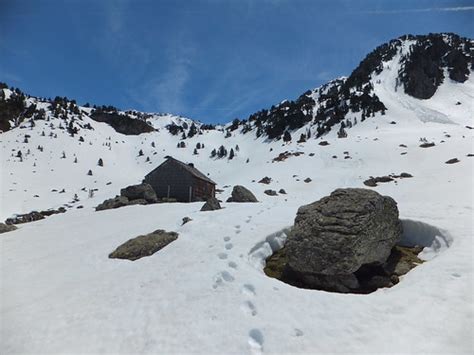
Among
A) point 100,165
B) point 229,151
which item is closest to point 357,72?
point 229,151

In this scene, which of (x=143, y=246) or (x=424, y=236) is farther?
(x=143, y=246)

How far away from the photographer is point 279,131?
112 meters

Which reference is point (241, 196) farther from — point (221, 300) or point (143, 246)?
point (221, 300)

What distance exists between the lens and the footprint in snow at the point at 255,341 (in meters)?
6.45

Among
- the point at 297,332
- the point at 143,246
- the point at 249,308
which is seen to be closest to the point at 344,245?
the point at 249,308

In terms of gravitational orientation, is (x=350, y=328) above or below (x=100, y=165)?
below

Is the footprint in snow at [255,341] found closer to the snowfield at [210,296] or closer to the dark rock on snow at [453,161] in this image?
the snowfield at [210,296]

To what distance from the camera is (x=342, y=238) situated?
33.6 ft

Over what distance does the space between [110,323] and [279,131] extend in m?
108

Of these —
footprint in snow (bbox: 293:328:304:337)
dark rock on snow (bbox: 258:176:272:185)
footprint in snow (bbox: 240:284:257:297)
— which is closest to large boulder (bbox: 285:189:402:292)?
footprint in snow (bbox: 240:284:257:297)

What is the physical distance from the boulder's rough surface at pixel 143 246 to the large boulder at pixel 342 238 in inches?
226

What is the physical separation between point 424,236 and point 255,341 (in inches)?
355

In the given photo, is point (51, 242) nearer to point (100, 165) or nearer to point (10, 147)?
point (100, 165)

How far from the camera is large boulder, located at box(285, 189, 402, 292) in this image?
9.90 metres
